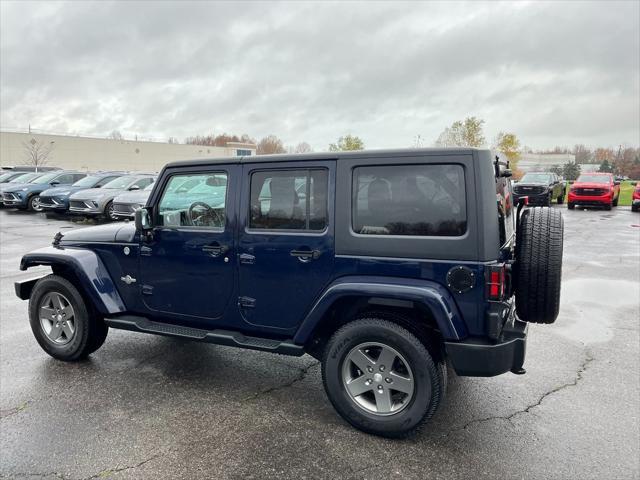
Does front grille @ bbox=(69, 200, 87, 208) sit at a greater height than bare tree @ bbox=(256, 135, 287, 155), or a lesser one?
lesser

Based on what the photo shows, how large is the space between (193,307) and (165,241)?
604 mm

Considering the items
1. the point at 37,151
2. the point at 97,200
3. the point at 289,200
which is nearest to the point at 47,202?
the point at 97,200

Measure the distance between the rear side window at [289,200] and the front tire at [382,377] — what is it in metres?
0.82

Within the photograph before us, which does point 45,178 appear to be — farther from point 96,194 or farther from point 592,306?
point 592,306

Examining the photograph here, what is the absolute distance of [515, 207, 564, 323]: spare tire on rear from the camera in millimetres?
3035

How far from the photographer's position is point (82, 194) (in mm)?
16234

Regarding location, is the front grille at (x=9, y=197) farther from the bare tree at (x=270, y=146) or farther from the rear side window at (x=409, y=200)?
the bare tree at (x=270, y=146)

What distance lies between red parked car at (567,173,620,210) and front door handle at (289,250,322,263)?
22971mm

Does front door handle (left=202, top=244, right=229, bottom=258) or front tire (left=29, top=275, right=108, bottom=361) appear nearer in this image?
front door handle (left=202, top=244, right=229, bottom=258)

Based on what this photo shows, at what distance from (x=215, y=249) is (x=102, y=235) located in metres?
1.29

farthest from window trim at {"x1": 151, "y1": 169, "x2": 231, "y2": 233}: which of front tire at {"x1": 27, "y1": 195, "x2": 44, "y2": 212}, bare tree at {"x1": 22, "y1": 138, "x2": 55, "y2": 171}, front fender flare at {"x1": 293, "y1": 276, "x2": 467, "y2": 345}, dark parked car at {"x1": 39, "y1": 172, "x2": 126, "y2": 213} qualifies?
bare tree at {"x1": 22, "y1": 138, "x2": 55, "y2": 171}

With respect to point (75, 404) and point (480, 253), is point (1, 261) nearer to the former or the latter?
point (75, 404)


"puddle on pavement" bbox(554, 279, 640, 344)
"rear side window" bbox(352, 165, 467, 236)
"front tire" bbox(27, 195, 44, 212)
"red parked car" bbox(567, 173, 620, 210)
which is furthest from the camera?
"red parked car" bbox(567, 173, 620, 210)

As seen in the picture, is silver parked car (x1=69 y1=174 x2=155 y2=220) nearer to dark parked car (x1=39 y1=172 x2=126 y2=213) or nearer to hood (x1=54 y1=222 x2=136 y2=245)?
dark parked car (x1=39 y1=172 x2=126 y2=213)
